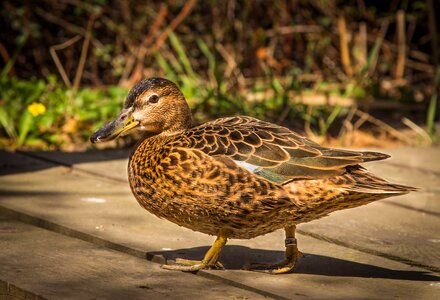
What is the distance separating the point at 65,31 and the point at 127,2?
2.61ft

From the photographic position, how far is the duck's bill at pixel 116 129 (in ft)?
14.9

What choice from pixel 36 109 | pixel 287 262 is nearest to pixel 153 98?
pixel 287 262

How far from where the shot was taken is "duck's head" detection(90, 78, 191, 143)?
4574 mm

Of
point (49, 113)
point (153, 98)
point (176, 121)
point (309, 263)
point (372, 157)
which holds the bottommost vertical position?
point (309, 263)

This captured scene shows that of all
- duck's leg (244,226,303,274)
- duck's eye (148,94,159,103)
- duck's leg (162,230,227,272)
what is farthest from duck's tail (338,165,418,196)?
duck's eye (148,94,159,103)

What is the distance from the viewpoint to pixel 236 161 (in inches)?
166

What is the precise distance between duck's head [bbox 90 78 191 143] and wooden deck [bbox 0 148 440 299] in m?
0.59

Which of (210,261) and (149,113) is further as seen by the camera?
(149,113)

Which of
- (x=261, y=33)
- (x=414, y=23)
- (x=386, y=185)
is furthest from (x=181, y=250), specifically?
(x=414, y=23)

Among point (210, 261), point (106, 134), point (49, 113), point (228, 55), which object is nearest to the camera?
point (210, 261)

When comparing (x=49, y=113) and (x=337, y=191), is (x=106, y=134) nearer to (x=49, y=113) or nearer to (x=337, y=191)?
(x=337, y=191)

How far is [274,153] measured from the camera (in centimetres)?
427

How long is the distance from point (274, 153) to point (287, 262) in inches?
21.5

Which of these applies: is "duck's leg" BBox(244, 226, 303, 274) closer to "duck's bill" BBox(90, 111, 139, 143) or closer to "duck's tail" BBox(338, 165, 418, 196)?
"duck's tail" BBox(338, 165, 418, 196)
